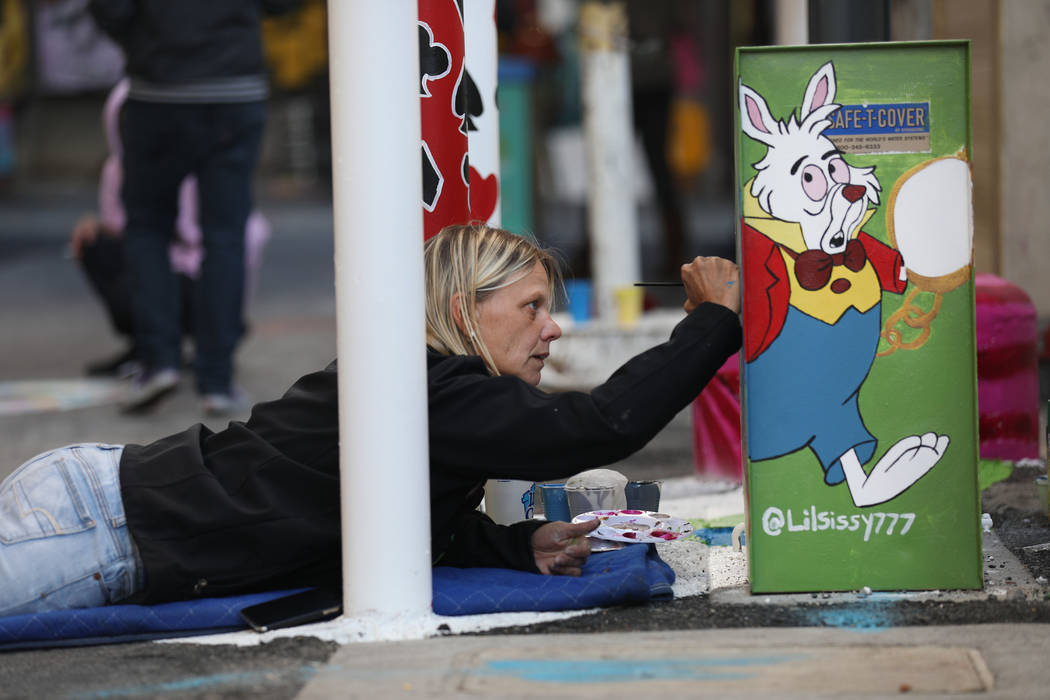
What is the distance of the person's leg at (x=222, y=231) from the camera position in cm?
578

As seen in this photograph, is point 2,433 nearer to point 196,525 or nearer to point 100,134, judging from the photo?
point 196,525

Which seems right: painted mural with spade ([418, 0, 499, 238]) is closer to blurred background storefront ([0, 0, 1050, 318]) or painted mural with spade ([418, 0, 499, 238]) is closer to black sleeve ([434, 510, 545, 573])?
blurred background storefront ([0, 0, 1050, 318])

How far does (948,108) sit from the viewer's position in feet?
9.57

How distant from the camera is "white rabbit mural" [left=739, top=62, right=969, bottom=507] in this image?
291 centimetres

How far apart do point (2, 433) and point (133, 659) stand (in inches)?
132

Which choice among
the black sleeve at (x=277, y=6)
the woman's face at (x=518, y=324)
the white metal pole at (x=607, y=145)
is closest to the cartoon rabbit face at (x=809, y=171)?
the woman's face at (x=518, y=324)

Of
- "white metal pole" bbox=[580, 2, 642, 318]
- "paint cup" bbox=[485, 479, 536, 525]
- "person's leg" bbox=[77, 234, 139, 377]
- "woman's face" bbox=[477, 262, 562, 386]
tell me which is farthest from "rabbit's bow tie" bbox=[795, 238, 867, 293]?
"person's leg" bbox=[77, 234, 139, 377]

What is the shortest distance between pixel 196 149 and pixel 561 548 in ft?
10.3

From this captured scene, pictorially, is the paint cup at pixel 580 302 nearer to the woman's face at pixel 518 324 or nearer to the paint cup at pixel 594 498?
the paint cup at pixel 594 498

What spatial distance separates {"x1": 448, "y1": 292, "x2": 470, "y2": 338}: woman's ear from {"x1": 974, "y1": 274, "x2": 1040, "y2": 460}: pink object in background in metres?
1.83

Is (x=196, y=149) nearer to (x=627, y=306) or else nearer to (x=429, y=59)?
(x=627, y=306)

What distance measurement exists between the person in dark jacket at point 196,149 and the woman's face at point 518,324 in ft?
9.71

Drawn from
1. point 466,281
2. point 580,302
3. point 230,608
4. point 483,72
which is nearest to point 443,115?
point 483,72

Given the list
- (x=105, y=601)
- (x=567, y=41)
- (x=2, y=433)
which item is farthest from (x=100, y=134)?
(x=105, y=601)
